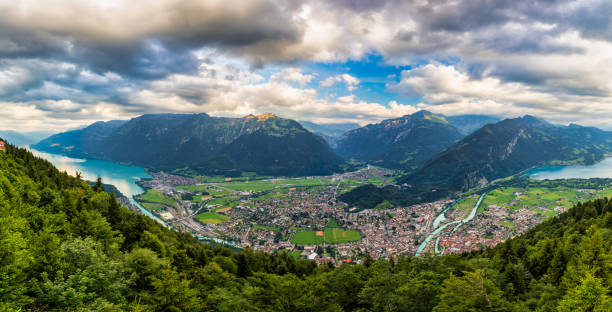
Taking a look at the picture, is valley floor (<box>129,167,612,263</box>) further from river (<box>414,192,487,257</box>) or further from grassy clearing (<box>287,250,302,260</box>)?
river (<box>414,192,487,257</box>)

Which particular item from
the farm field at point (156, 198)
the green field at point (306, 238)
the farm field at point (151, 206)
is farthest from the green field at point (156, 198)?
the green field at point (306, 238)

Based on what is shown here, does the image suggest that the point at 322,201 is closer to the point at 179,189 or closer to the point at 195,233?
the point at 195,233

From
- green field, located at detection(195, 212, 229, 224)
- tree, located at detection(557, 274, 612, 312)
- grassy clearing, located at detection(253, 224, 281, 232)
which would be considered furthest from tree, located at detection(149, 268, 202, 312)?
green field, located at detection(195, 212, 229, 224)

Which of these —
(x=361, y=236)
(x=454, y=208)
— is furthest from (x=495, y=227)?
(x=361, y=236)

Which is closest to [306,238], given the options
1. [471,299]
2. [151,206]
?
[471,299]

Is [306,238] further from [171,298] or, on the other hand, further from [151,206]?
[151,206]
